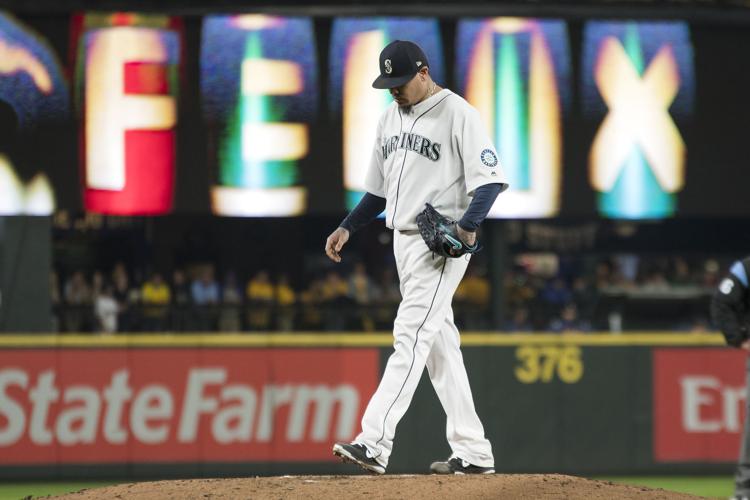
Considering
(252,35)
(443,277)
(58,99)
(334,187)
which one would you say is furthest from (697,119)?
(443,277)

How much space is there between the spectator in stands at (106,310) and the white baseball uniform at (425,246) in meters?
6.11

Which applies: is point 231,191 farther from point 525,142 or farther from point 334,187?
point 525,142

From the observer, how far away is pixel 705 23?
11133 millimetres

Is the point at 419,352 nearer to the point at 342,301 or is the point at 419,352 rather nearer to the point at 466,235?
the point at 466,235

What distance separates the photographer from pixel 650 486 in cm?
976

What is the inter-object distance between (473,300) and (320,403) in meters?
2.06

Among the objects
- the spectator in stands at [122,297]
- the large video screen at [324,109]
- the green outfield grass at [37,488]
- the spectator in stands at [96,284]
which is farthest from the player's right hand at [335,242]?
the spectator in stands at [96,284]

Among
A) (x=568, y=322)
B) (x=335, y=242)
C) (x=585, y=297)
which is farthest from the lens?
(x=585, y=297)

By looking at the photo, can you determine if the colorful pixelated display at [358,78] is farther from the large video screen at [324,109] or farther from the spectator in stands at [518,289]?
the spectator in stands at [518,289]

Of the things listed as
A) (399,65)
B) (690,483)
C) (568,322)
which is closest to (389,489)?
(399,65)

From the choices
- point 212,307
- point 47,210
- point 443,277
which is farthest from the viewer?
point 212,307

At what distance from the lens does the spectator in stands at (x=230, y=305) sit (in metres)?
11.5

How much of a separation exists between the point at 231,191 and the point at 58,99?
1.57 m

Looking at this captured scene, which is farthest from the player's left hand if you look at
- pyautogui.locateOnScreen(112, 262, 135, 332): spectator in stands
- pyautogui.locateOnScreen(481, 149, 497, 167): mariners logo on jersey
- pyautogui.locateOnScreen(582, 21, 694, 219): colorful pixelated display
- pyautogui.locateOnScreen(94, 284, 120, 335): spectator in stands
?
pyautogui.locateOnScreen(94, 284, 120, 335): spectator in stands
